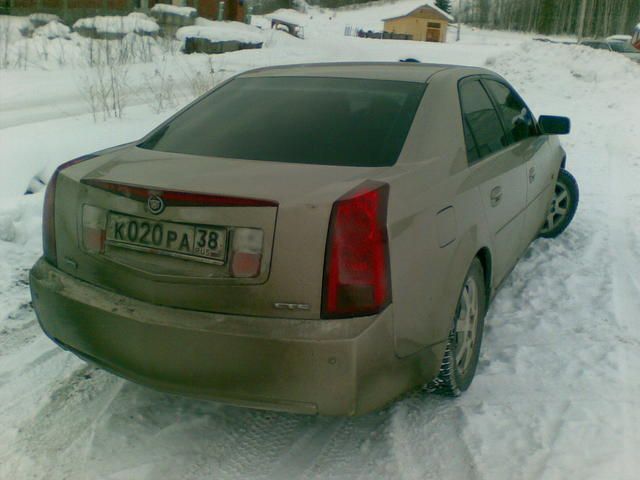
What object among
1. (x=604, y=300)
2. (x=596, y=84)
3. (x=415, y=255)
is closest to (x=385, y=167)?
(x=415, y=255)

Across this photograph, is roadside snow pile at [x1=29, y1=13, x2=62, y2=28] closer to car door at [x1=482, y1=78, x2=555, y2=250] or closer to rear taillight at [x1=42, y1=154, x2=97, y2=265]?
car door at [x1=482, y1=78, x2=555, y2=250]

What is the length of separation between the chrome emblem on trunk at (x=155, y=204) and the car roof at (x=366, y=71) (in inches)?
55.9

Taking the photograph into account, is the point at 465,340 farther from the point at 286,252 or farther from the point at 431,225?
the point at 286,252

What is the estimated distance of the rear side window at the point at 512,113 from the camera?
4.08m

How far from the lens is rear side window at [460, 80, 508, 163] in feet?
10.8

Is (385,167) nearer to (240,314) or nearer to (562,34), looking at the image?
(240,314)

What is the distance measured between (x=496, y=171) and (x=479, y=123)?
0.90 ft

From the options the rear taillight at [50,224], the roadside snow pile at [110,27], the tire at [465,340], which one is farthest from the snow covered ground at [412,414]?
the roadside snow pile at [110,27]

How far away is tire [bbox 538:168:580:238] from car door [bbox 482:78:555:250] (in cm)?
74

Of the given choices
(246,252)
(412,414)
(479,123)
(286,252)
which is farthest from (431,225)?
(479,123)

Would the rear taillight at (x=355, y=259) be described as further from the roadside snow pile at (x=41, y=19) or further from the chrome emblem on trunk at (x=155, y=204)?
the roadside snow pile at (x=41, y=19)

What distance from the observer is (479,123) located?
11.5 ft

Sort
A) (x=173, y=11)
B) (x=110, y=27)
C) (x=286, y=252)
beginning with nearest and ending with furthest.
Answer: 1. (x=286, y=252)
2. (x=110, y=27)
3. (x=173, y=11)

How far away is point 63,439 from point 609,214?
5.54 metres
